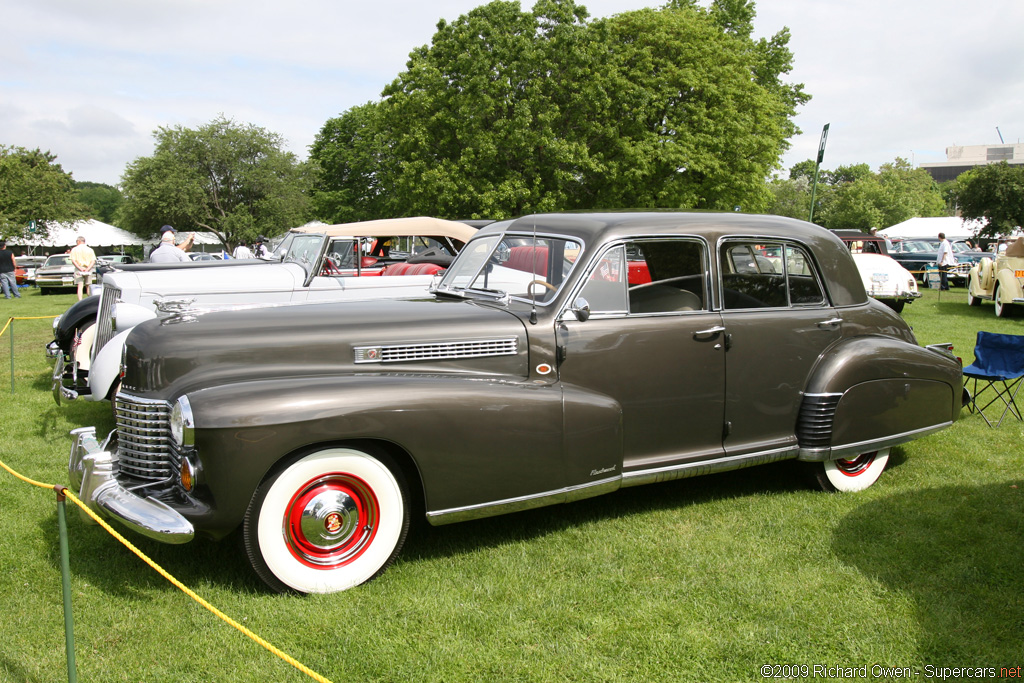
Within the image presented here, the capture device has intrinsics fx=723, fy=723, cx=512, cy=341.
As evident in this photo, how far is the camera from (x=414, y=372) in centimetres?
368

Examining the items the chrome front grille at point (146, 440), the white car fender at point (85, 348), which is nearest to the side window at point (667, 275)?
the chrome front grille at point (146, 440)

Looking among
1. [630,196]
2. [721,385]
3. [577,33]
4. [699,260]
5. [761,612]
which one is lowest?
[761,612]

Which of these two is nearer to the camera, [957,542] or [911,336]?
[957,542]

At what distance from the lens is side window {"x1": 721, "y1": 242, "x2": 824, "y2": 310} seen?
4543mm

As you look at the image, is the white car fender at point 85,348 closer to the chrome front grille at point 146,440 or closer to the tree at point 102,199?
the chrome front grille at point 146,440

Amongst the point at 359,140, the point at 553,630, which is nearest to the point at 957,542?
the point at 553,630

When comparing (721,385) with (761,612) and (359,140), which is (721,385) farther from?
(359,140)

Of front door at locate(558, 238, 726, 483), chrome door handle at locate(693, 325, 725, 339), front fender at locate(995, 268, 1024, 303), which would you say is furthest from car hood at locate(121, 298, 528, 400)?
front fender at locate(995, 268, 1024, 303)

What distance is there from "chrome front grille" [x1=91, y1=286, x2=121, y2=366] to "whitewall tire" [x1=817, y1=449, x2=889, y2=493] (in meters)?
5.94

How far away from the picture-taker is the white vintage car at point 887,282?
14.4 m

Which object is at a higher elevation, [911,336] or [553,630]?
[911,336]

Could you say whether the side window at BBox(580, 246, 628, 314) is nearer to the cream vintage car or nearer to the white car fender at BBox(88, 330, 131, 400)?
the white car fender at BBox(88, 330, 131, 400)

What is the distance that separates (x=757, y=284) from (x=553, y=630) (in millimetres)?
2618

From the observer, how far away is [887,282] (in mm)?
14445
